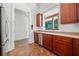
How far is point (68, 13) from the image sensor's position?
154 inches

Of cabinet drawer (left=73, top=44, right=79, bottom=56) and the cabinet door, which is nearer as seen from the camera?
cabinet drawer (left=73, top=44, right=79, bottom=56)

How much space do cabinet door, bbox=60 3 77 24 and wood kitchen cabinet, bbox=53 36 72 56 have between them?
565 mm

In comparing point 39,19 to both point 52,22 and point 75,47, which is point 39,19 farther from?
point 75,47

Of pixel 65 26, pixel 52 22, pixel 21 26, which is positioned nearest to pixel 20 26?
pixel 21 26

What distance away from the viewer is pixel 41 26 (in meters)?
5.96

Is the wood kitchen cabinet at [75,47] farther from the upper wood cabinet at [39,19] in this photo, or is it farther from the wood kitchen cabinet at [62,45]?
the upper wood cabinet at [39,19]

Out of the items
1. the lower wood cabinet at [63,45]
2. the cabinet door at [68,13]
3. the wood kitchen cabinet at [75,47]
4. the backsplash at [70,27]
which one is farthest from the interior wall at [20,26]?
the wood kitchen cabinet at [75,47]

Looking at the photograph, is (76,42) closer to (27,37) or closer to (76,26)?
(76,26)

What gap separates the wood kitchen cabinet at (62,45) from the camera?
337 centimetres

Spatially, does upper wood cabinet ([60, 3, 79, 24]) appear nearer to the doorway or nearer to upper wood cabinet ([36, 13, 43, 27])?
upper wood cabinet ([36, 13, 43, 27])

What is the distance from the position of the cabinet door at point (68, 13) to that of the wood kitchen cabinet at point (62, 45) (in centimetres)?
57

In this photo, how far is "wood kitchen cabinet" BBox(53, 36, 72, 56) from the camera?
337cm

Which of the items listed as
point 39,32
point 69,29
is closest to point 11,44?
point 39,32

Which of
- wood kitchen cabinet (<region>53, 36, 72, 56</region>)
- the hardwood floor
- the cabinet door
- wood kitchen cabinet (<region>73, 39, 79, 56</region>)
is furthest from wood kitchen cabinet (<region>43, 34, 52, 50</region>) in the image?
wood kitchen cabinet (<region>73, 39, 79, 56</region>)
